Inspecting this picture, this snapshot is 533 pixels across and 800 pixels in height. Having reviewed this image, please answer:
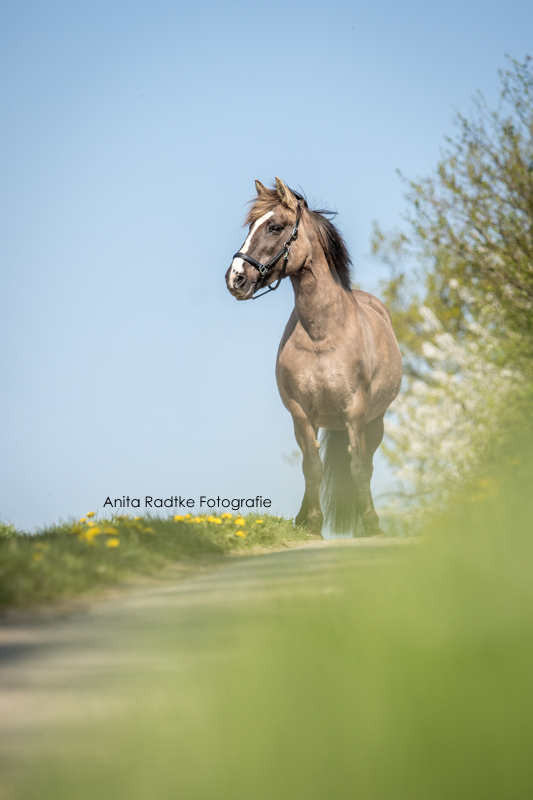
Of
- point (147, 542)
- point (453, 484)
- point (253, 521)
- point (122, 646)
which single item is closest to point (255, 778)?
point (122, 646)

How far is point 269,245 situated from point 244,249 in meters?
0.27

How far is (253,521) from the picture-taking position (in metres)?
6.52

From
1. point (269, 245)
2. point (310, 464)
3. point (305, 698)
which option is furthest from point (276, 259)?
point (305, 698)

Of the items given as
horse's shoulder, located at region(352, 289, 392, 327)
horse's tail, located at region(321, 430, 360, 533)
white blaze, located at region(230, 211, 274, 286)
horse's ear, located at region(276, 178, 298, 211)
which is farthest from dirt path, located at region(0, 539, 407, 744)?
horse's shoulder, located at region(352, 289, 392, 327)

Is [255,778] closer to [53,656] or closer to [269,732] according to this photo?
[269,732]

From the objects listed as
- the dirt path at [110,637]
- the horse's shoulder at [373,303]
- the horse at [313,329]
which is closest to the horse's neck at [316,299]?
the horse at [313,329]

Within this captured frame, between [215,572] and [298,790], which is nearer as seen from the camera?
[298,790]

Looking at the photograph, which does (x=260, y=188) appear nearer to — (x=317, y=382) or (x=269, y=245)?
(x=269, y=245)

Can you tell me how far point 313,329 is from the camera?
7188 mm

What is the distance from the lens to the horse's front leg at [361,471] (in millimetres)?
7172

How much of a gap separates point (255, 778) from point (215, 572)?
8.00 feet

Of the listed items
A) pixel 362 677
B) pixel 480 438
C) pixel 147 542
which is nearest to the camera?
pixel 362 677

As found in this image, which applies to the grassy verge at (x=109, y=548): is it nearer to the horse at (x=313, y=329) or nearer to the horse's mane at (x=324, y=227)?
the horse at (x=313, y=329)

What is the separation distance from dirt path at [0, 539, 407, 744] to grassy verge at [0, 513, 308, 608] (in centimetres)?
19
